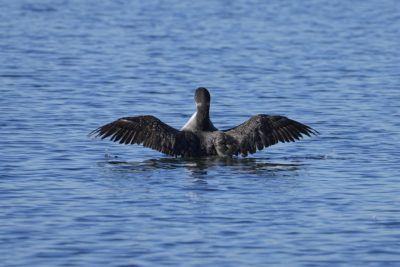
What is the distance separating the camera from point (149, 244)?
1047cm

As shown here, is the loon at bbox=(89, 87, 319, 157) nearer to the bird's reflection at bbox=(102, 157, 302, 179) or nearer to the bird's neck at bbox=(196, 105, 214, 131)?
the bird's neck at bbox=(196, 105, 214, 131)

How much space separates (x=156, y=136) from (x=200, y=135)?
62 centimetres

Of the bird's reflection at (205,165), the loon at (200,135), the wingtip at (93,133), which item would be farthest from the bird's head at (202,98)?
the wingtip at (93,133)

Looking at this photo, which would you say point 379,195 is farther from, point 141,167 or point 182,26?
point 182,26

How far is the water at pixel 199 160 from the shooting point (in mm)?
10547

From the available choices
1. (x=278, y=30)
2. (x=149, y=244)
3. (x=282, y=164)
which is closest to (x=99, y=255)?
(x=149, y=244)

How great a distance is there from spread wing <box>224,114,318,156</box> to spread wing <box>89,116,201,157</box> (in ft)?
1.95

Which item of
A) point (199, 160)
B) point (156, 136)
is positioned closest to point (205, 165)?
point (199, 160)

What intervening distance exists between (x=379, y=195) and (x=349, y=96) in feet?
28.5

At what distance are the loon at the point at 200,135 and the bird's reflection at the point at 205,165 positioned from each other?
0.15 metres

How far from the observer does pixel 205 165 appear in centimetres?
1448

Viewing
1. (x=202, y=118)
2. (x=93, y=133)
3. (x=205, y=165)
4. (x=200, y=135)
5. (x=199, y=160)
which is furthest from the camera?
(x=93, y=133)

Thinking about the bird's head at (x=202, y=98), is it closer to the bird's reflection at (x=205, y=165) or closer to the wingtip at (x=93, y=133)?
the bird's reflection at (x=205, y=165)

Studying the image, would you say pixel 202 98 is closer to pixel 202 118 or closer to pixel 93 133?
pixel 202 118
